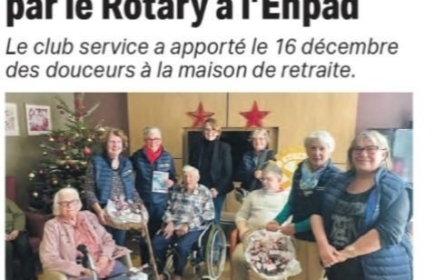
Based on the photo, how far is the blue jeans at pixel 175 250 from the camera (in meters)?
1.51

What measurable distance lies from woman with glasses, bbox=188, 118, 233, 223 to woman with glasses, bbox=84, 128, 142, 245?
0.14 m

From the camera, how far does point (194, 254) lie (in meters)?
1.52

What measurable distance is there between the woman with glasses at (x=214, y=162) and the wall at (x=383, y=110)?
0.28 m

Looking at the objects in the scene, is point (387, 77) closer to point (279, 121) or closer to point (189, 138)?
point (279, 121)

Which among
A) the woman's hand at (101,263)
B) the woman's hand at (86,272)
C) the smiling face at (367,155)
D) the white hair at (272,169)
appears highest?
the smiling face at (367,155)

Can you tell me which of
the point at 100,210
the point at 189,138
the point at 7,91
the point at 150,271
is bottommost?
the point at 150,271

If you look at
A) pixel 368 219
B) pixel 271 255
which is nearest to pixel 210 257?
pixel 271 255

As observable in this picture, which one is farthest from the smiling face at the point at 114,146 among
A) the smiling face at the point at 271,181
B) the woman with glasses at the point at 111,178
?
the smiling face at the point at 271,181

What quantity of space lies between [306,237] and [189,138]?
0.32m

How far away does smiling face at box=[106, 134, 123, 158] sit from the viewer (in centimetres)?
151

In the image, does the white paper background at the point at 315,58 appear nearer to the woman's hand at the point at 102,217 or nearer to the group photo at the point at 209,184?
the group photo at the point at 209,184

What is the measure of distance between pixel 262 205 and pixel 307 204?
9 centimetres

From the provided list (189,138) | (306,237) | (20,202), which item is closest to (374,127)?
(306,237)

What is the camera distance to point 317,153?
151cm
